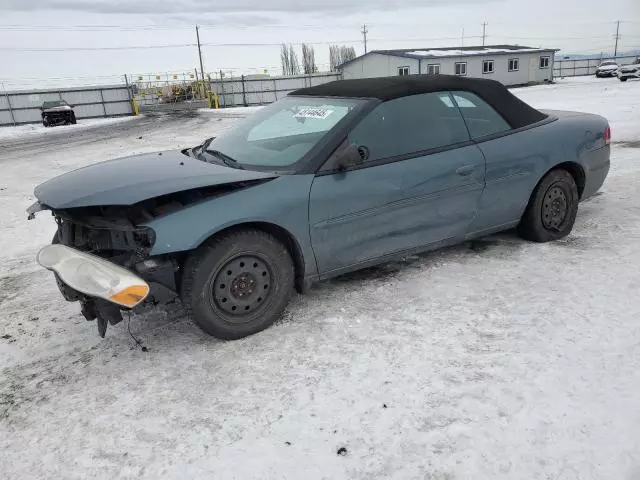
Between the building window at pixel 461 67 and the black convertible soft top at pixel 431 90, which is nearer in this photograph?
the black convertible soft top at pixel 431 90

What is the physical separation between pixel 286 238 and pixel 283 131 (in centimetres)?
107

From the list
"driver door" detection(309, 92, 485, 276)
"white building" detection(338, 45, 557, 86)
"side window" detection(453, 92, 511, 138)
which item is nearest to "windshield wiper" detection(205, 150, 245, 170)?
"driver door" detection(309, 92, 485, 276)

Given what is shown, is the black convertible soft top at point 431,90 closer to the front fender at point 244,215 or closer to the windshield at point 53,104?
the front fender at point 244,215

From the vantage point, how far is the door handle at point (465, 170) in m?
3.76

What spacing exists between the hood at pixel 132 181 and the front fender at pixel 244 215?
113mm

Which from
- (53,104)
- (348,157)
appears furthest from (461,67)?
(348,157)

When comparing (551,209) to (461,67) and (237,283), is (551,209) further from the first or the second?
(461,67)

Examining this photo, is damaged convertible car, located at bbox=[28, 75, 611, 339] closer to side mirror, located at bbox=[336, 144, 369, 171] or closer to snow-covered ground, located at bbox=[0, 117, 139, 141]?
side mirror, located at bbox=[336, 144, 369, 171]

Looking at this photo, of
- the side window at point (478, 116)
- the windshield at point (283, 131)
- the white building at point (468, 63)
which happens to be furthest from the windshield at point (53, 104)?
the side window at point (478, 116)

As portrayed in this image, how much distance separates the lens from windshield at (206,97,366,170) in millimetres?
3471

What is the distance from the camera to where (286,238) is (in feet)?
10.7

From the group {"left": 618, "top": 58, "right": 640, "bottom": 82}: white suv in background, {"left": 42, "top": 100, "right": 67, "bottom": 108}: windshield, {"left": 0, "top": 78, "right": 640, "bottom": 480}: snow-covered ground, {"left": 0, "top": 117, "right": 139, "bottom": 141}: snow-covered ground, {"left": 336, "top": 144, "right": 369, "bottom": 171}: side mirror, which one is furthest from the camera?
{"left": 618, "top": 58, "right": 640, "bottom": 82}: white suv in background

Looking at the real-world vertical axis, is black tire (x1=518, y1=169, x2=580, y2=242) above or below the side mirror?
below

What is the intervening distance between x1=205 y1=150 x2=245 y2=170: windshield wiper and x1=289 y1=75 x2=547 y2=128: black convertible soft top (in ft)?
3.05
